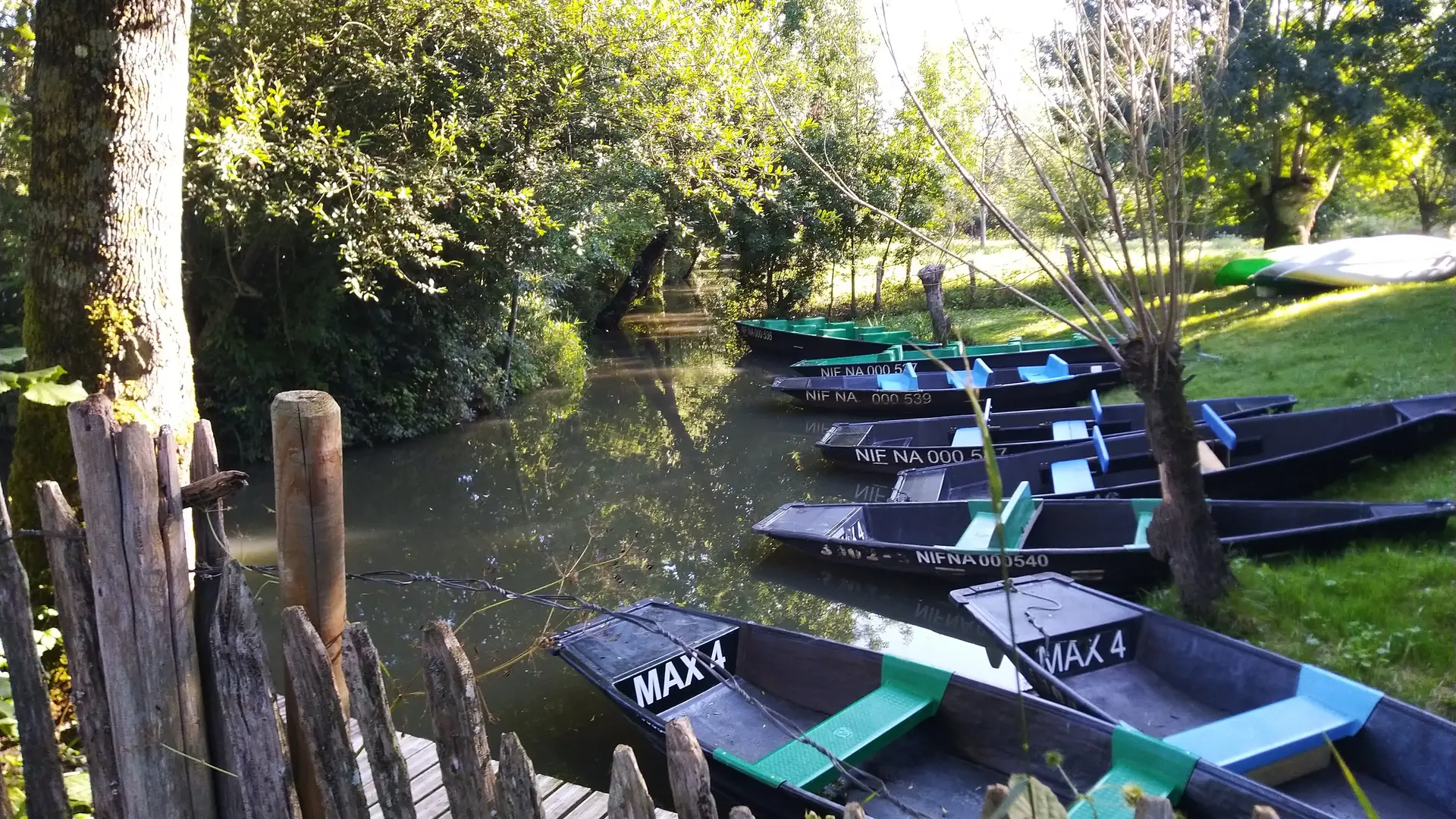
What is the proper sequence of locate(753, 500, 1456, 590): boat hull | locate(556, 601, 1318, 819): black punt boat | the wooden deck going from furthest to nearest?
locate(753, 500, 1456, 590): boat hull
locate(556, 601, 1318, 819): black punt boat
the wooden deck

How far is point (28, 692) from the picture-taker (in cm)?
233

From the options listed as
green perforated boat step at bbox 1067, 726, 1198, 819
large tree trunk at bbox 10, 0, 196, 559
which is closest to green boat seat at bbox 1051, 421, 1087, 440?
green perforated boat step at bbox 1067, 726, 1198, 819

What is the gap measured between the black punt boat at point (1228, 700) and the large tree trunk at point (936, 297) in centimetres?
1320

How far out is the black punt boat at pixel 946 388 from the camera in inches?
460

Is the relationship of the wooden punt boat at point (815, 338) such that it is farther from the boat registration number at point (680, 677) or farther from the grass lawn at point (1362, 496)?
the boat registration number at point (680, 677)

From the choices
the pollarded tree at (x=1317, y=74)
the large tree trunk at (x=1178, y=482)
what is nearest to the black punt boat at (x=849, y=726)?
the large tree trunk at (x=1178, y=482)

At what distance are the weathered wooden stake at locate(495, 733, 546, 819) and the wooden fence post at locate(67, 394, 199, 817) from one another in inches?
36.2

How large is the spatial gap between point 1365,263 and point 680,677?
50.0 feet

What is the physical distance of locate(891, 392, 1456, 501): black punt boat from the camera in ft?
22.9

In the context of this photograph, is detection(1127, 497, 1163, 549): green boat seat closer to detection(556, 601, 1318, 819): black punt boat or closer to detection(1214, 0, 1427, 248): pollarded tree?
detection(556, 601, 1318, 819): black punt boat

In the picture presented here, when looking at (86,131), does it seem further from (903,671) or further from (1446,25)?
(1446,25)

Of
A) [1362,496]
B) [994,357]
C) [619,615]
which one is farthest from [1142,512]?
[994,357]

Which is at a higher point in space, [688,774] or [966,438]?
[688,774]

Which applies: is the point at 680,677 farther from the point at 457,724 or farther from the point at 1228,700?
the point at 457,724
